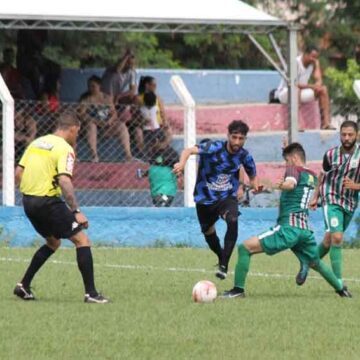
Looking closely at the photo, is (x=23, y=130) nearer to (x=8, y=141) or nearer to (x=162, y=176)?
(x=8, y=141)

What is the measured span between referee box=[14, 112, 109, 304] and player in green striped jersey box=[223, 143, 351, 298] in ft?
4.63

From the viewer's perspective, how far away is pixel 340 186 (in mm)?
14398

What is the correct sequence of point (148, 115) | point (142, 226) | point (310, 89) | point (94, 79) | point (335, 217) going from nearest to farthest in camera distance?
point (335, 217), point (142, 226), point (148, 115), point (94, 79), point (310, 89)

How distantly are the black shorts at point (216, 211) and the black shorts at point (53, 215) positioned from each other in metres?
3.03

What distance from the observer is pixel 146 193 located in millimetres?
21281

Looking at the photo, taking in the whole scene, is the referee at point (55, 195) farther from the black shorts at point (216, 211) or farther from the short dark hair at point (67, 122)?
the black shorts at point (216, 211)

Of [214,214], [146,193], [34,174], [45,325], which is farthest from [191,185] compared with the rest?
[45,325]

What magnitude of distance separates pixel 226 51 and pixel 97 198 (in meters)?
18.0

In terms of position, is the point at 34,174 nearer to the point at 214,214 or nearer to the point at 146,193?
the point at 214,214

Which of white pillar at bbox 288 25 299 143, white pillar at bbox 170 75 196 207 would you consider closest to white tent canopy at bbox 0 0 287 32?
white pillar at bbox 288 25 299 143

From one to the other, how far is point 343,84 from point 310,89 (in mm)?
6620

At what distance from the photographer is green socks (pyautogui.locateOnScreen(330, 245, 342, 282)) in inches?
546

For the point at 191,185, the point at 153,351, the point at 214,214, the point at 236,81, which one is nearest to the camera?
the point at 153,351

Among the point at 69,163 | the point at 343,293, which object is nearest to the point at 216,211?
the point at 343,293
